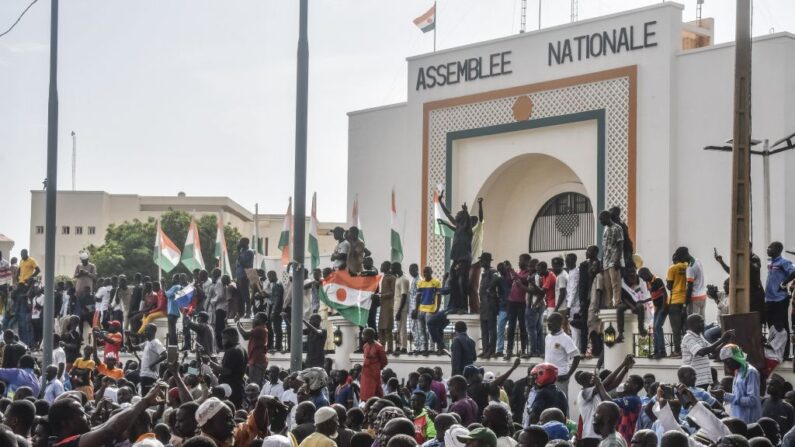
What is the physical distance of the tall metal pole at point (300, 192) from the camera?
1459 centimetres

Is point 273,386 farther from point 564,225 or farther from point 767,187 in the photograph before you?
point 564,225

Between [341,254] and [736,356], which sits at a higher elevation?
[341,254]

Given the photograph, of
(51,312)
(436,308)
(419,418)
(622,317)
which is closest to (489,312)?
(436,308)

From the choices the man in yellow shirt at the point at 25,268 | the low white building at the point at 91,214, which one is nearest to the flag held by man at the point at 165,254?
the man in yellow shirt at the point at 25,268

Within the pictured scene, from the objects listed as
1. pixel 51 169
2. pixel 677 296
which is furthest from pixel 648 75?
pixel 51 169

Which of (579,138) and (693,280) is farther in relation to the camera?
(579,138)

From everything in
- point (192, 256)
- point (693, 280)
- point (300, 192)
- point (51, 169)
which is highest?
point (51, 169)

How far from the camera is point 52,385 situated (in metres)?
16.5

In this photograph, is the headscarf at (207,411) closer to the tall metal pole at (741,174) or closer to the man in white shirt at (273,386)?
the tall metal pole at (741,174)

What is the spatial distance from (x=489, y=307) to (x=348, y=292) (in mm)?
2149

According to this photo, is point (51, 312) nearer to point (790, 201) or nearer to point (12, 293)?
point (12, 293)

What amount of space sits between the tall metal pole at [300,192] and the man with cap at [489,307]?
18.1 ft

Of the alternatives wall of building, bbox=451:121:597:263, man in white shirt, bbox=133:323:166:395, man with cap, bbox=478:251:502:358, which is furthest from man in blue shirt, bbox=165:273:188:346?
wall of building, bbox=451:121:597:263

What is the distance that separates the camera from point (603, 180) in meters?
30.1
